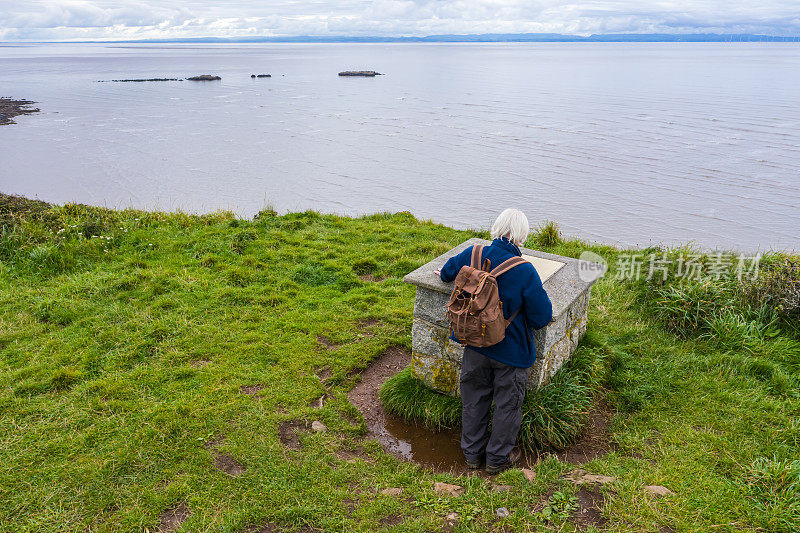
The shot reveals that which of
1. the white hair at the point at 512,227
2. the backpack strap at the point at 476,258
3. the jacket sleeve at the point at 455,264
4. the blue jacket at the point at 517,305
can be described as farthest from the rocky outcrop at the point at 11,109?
the blue jacket at the point at 517,305

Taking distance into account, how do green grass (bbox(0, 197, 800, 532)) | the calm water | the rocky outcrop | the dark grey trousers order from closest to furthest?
1. green grass (bbox(0, 197, 800, 532))
2. the dark grey trousers
3. the calm water
4. the rocky outcrop

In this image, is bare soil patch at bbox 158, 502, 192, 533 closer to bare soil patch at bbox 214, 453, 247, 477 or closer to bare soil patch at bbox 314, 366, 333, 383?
bare soil patch at bbox 214, 453, 247, 477

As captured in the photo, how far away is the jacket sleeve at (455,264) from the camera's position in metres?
4.97

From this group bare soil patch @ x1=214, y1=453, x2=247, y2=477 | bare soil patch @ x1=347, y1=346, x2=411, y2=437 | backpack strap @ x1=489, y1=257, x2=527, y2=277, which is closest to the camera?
backpack strap @ x1=489, y1=257, x2=527, y2=277

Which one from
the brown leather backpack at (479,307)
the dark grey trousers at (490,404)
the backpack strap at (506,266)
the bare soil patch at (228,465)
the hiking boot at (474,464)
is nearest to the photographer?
the brown leather backpack at (479,307)

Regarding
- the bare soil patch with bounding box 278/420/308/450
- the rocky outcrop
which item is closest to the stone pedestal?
the bare soil patch with bounding box 278/420/308/450

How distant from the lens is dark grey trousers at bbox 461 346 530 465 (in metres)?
4.87

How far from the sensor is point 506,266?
4.61 meters

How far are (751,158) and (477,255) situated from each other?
982 inches

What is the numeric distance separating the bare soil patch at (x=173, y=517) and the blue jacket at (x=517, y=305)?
112 inches

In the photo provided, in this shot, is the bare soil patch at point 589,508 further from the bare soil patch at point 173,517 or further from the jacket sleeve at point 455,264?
the bare soil patch at point 173,517

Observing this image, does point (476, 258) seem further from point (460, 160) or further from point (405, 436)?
point (460, 160)

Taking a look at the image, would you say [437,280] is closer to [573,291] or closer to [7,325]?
[573,291]

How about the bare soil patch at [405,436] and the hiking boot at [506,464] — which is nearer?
the hiking boot at [506,464]
